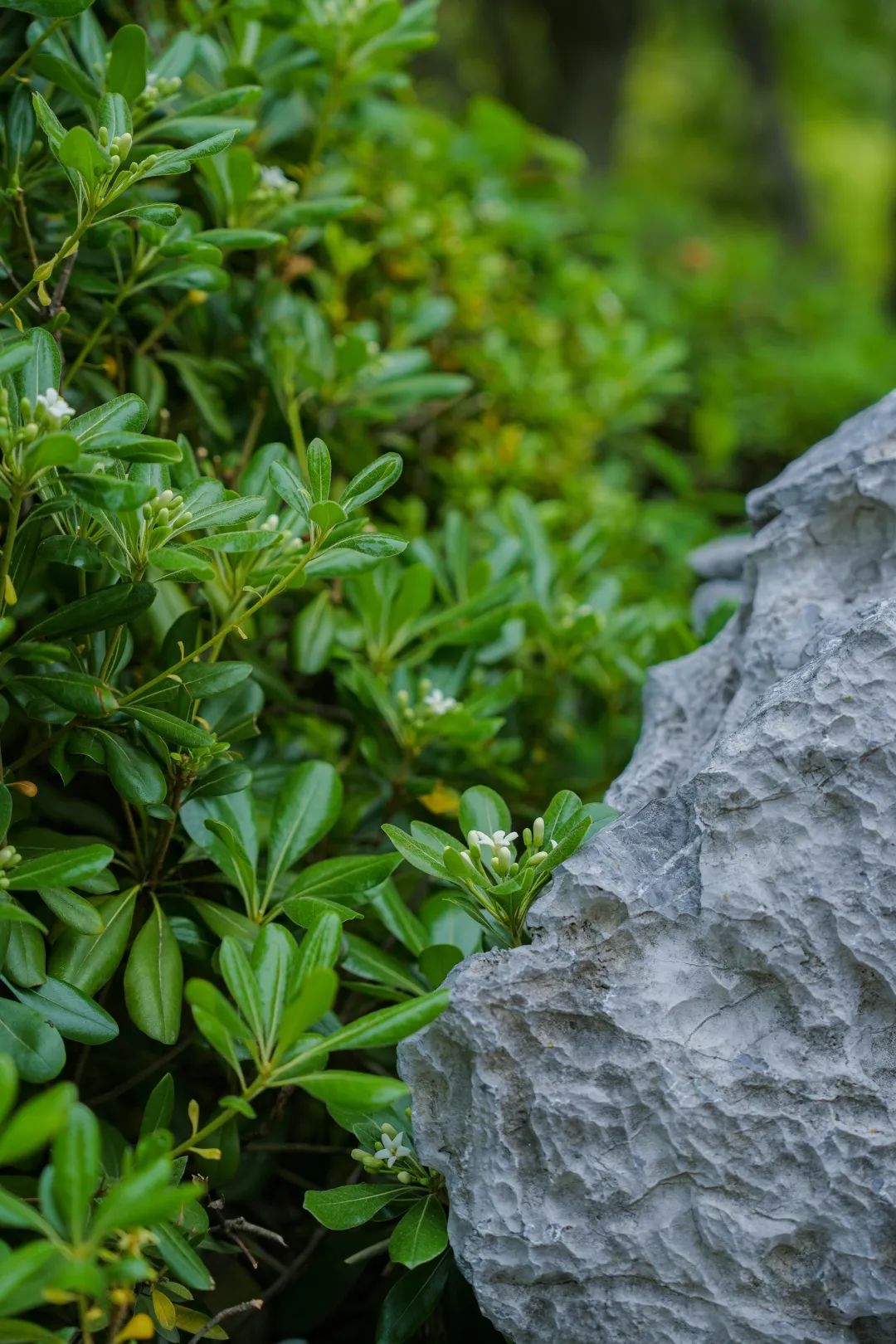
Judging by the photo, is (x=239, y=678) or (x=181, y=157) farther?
(x=239, y=678)

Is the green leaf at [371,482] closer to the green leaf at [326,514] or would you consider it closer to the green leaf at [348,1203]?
the green leaf at [326,514]

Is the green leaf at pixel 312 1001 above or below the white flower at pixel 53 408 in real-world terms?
below

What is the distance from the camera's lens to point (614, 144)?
769 centimetres

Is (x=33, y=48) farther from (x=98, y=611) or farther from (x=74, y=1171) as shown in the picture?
(x=74, y=1171)

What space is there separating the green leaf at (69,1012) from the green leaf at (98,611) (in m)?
0.42

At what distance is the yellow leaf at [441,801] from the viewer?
1722 mm

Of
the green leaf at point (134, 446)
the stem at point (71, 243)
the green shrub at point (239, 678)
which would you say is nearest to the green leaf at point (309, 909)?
the green shrub at point (239, 678)

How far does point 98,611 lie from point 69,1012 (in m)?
0.47

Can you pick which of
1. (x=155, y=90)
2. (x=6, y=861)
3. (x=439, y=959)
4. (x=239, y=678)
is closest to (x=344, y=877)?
(x=439, y=959)

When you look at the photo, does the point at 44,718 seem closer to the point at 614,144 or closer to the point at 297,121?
the point at 297,121

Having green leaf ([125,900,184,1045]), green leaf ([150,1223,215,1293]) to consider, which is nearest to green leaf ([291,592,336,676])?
green leaf ([125,900,184,1045])

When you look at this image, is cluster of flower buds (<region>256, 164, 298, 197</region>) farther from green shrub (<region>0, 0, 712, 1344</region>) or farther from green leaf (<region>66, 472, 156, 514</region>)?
green leaf (<region>66, 472, 156, 514</region>)

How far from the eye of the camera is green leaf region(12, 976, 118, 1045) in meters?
1.25

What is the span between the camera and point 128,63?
155 centimetres
